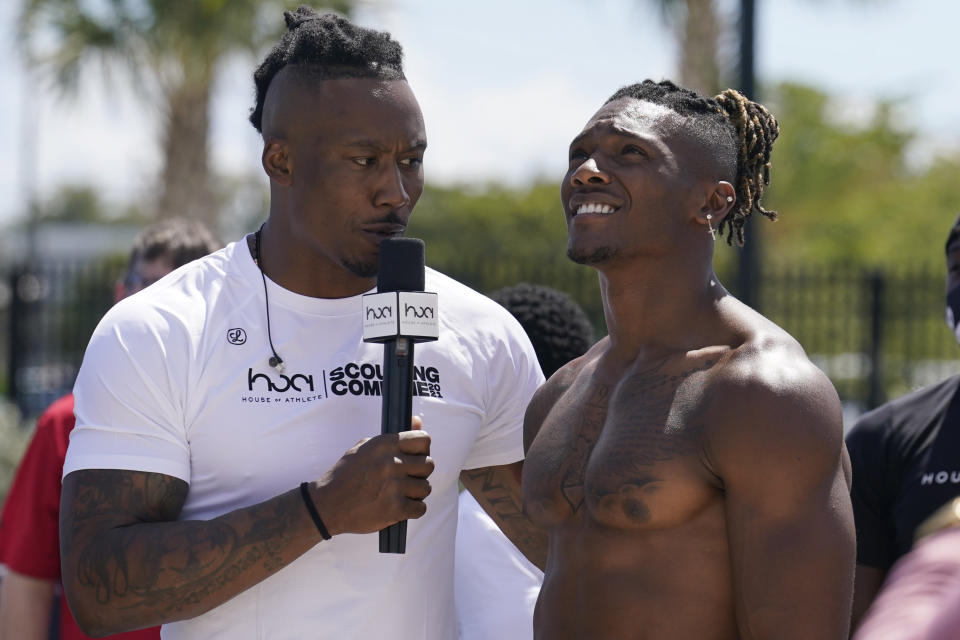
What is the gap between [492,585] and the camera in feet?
12.7

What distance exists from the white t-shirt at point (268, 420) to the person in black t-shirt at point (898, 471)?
146 centimetres

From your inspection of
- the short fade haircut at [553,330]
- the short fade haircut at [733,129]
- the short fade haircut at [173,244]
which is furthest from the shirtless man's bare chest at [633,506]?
the short fade haircut at [173,244]

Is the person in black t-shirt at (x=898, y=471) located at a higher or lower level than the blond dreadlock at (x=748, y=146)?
lower

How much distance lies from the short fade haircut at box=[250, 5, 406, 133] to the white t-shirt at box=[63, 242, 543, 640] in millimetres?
533

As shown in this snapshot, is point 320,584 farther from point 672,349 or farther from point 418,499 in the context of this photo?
point 672,349

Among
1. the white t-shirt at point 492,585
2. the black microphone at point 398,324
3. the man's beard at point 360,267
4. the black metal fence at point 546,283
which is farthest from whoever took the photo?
the black metal fence at point 546,283

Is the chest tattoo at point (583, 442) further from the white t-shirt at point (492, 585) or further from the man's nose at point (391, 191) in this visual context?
the white t-shirt at point (492, 585)

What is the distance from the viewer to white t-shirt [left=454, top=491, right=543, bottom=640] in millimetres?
3807

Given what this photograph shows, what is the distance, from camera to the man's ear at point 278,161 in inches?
130

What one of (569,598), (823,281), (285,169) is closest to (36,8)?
(823,281)

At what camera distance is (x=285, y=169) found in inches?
131

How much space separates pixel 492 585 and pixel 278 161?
1.44 m

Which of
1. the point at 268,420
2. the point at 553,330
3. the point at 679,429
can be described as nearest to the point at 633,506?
the point at 679,429

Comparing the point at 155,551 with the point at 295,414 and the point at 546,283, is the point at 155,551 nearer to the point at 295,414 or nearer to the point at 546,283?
the point at 295,414
